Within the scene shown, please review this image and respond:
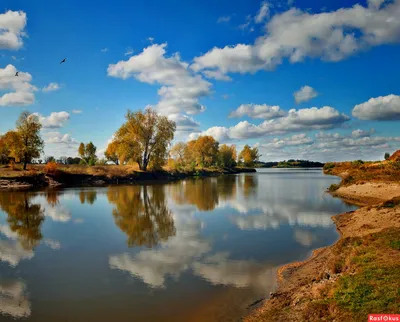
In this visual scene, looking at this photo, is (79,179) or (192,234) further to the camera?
(79,179)

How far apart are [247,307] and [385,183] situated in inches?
1369

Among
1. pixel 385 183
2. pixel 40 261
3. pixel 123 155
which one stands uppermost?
pixel 123 155

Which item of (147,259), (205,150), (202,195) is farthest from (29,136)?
(205,150)

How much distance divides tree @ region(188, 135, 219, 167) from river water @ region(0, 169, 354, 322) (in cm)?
10446

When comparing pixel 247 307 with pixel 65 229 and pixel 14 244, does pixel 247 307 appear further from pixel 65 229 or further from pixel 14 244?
pixel 65 229

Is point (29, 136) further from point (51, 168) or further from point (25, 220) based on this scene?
point (25, 220)

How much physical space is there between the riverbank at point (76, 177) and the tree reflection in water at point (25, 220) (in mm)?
23787

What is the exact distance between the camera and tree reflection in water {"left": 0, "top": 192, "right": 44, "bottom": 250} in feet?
64.7

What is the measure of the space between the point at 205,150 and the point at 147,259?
120m

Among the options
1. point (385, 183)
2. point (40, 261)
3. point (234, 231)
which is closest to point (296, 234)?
point (234, 231)

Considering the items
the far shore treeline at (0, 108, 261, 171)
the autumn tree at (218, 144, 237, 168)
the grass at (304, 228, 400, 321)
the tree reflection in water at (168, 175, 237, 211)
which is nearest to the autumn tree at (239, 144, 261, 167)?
the autumn tree at (218, 144, 237, 168)

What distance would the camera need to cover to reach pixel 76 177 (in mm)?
67938

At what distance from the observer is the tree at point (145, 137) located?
7794cm

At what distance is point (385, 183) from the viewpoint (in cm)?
3747
